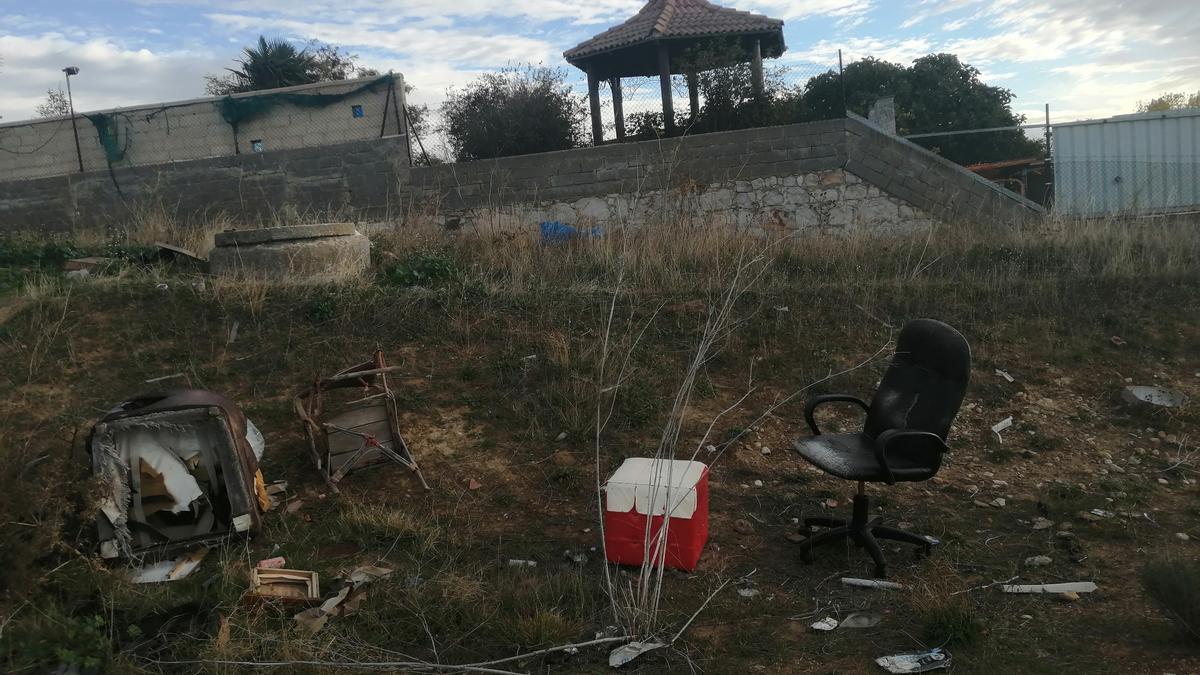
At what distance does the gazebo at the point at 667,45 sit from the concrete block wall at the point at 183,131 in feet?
→ 12.4

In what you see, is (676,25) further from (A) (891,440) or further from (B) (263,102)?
(A) (891,440)

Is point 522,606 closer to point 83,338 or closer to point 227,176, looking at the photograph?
point 83,338

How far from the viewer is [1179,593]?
312 cm

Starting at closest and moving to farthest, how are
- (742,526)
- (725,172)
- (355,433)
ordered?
(742,526) < (355,433) < (725,172)

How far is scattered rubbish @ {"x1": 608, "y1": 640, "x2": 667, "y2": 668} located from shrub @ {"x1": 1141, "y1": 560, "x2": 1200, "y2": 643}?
202cm

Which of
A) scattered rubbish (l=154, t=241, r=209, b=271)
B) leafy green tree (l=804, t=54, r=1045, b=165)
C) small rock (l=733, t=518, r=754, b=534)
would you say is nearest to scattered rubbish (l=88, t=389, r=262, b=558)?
small rock (l=733, t=518, r=754, b=534)

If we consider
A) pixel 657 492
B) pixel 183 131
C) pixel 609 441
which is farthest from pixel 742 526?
pixel 183 131

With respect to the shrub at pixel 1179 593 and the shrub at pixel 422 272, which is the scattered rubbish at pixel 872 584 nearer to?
the shrub at pixel 1179 593

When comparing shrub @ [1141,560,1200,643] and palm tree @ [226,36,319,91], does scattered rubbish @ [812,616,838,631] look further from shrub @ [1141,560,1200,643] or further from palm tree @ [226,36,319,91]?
palm tree @ [226,36,319,91]

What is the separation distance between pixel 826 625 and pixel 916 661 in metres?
0.47

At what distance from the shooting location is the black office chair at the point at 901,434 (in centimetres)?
399

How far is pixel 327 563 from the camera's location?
4270 millimetres

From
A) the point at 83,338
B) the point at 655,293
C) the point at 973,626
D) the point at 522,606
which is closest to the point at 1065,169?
the point at 655,293

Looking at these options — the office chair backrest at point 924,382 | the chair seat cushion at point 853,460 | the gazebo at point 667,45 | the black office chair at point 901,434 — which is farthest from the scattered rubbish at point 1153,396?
the gazebo at point 667,45
